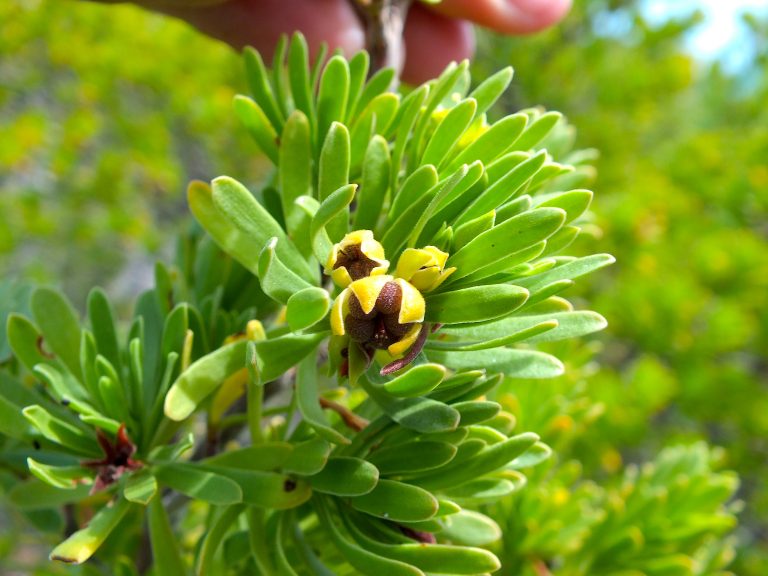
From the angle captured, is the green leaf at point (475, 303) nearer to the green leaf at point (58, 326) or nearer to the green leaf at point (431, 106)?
the green leaf at point (431, 106)

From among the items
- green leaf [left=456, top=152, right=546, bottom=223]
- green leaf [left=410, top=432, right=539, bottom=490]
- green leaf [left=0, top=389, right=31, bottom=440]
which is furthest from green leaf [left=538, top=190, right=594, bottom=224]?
green leaf [left=0, top=389, right=31, bottom=440]

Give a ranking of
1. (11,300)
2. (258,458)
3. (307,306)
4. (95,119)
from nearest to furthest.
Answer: (307,306) → (258,458) → (11,300) → (95,119)

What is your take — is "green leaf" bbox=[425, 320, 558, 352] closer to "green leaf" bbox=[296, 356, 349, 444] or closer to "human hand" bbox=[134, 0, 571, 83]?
"green leaf" bbox=[296, 356, 349, 444]

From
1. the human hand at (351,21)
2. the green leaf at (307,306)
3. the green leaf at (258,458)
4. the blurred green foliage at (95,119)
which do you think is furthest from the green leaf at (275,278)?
the blurred green foliage at (95,119)

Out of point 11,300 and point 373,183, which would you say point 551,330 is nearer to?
point 373,183

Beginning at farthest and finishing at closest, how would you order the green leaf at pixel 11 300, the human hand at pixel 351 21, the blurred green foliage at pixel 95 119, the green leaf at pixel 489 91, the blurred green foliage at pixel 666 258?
the blurred green foliage at pixel 95 119 < the blurred green foliage at pixel 666 258 < the human hand at pixel 351 21 < the green leaf at pixel 11 300 < the green leaf at pixel 489 91

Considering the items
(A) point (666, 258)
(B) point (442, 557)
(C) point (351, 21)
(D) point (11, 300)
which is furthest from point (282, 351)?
(A) point (666, 258)

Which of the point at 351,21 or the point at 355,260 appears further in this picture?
the point at 351,21
